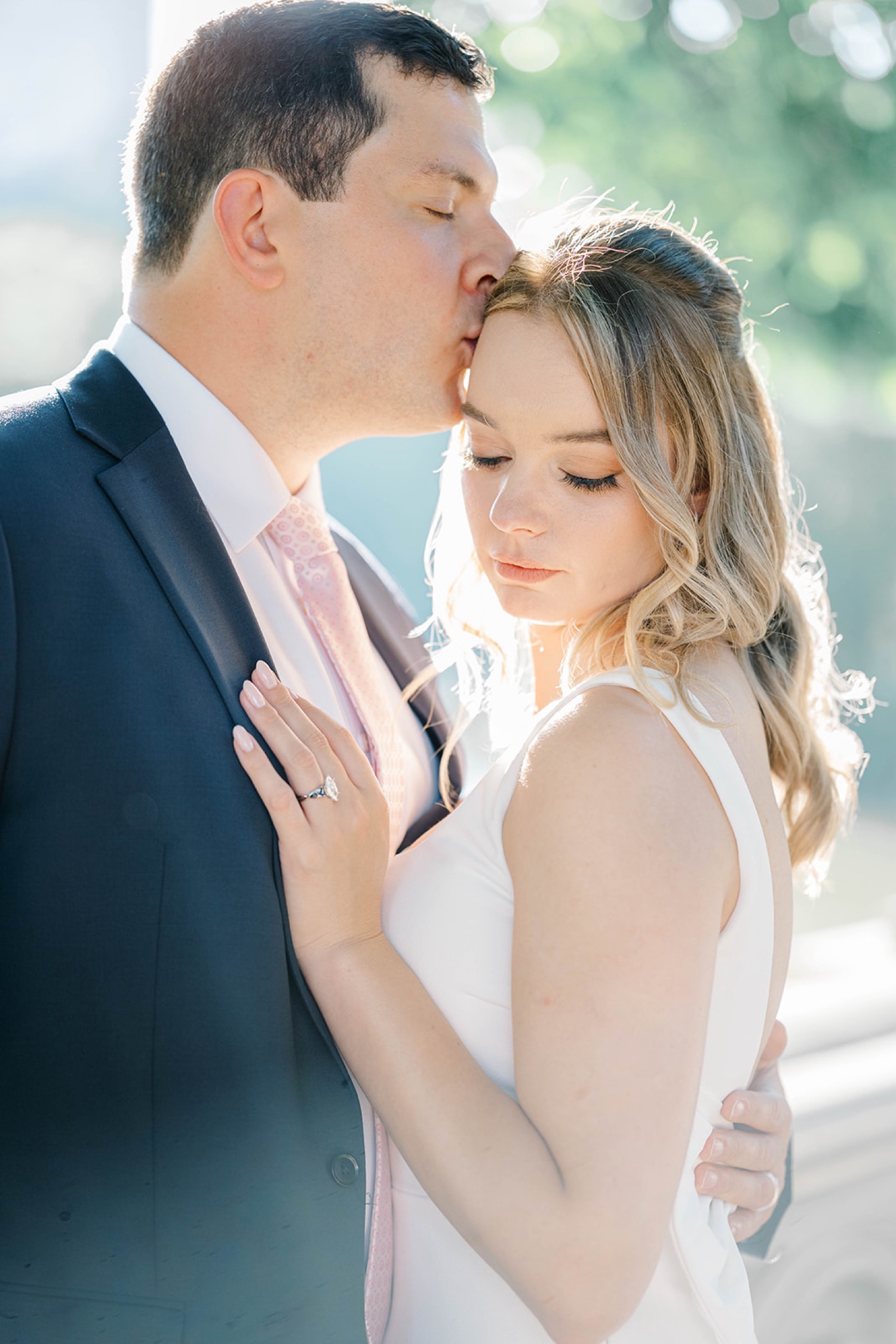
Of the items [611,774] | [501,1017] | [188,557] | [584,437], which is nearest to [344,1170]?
[501,1017]

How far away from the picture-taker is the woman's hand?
4.95 feet

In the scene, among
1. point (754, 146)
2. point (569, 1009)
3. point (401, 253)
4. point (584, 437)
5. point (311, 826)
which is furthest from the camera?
point (754, 146)

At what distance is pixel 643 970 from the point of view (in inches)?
54.7

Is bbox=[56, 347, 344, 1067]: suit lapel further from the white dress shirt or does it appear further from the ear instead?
the ear

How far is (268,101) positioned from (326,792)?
1.19 metres

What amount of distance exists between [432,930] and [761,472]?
0.94m

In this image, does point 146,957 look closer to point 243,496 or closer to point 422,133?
point 243,496

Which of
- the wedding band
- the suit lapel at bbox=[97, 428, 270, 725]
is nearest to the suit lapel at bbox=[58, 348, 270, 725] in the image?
the suit lapel at bbox=[97, 428, 270, 725]

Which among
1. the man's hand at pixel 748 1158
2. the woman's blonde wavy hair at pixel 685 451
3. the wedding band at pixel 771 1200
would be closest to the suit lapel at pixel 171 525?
the woman's blonde wavy hair at pixel 685 451

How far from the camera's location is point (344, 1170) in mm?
1500

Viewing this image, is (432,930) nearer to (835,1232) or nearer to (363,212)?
(363,212)

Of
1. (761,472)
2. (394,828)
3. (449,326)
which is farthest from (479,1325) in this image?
(449,326)

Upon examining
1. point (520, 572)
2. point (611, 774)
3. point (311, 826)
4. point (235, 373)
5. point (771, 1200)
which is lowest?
point (771, 1200)

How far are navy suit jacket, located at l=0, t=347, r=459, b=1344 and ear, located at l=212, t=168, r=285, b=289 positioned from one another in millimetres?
616
